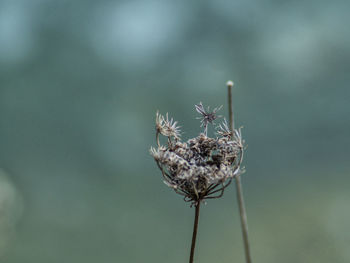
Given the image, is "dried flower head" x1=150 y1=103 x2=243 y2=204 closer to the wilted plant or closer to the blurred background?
the wilted plant

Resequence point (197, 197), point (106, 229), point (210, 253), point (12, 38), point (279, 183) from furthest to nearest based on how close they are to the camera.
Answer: point (12, 38) < point (279, 183) < point (106, 229) < point (210, 253) < point (197, 197)

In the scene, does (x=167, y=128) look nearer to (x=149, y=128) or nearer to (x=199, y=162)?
(x=199, y=162)

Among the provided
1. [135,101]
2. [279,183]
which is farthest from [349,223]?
[135,101]

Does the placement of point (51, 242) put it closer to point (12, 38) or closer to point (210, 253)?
point (210, 253)

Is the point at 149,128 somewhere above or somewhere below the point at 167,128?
above

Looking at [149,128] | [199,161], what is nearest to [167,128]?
[199,161]

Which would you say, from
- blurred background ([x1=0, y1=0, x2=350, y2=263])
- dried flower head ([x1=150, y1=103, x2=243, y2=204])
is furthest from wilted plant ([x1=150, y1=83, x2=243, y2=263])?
blurred background ([x1=0, y1=0, x2=350, y2=263])

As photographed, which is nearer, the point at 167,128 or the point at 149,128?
the point at 167,128

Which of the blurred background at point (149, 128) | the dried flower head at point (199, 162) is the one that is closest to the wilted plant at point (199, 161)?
the dried flower head at point (199, 162)
